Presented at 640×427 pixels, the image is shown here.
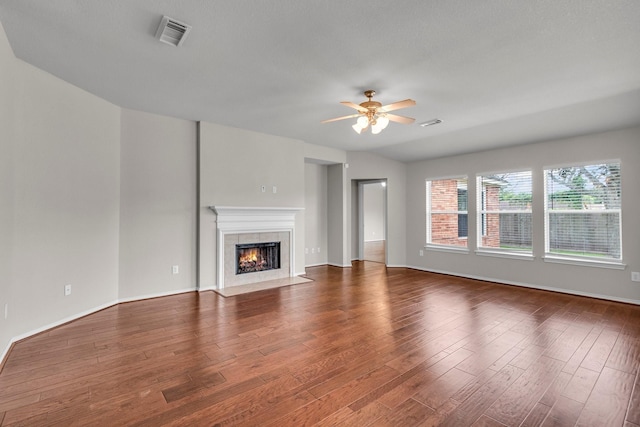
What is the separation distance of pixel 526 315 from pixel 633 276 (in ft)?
6.21

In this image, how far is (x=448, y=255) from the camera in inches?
245

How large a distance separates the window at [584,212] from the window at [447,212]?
4.71 ft

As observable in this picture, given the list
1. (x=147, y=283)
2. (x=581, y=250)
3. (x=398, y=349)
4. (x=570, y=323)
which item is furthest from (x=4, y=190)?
(x=581, y=250)

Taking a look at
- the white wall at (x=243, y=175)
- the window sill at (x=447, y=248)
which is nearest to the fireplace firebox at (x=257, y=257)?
the white wall at (x=243, y=175)

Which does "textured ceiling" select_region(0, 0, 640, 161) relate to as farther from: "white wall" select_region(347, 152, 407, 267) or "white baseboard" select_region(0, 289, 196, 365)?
"white baseboard" select_region(0, 289, 196, 365)

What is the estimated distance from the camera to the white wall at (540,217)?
4113 mm

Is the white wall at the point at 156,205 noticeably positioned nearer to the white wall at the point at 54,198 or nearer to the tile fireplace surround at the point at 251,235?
the white wall at the point at 54,198

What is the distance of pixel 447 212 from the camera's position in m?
6.33

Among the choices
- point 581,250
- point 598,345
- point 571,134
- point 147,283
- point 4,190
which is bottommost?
point 598,345

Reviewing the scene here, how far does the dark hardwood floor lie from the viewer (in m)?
1.84

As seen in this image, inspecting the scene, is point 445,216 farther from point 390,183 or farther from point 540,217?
point 540,217

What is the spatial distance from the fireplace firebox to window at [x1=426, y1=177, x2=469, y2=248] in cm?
345

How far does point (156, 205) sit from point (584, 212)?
6.47 metres

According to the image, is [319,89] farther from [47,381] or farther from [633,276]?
[633,276]
